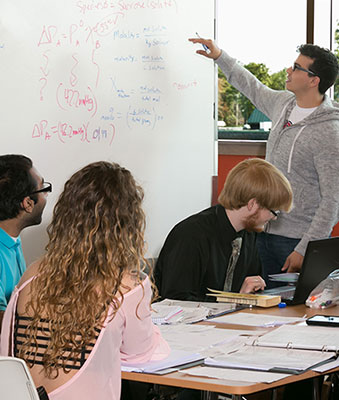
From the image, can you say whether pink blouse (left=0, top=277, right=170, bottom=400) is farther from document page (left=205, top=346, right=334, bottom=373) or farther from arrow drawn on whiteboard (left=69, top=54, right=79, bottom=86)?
arrow drawn on whiteboard (left=69, top=54, right=79, bottom=86)

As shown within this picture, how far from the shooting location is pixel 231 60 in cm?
392

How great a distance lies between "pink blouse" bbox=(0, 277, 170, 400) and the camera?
5.59ft

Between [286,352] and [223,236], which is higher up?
[223,236]

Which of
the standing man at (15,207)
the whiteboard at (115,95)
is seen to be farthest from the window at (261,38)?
the standing man at (15,207)

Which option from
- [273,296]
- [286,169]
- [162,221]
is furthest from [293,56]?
[273,296]

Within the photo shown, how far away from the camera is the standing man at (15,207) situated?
245 centimetres

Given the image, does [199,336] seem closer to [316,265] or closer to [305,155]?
[316,265]

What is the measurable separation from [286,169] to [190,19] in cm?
89

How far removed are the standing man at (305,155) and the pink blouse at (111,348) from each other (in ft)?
5.77

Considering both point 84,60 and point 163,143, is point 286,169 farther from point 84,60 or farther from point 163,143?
point 84,60

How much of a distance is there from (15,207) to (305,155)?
1.66 m

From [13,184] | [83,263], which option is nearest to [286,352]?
[83,263]

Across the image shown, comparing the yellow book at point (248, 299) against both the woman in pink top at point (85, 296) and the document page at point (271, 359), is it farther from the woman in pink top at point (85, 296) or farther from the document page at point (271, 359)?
the woman in pink top at point (85, 296)

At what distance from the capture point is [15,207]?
97.5 inches
